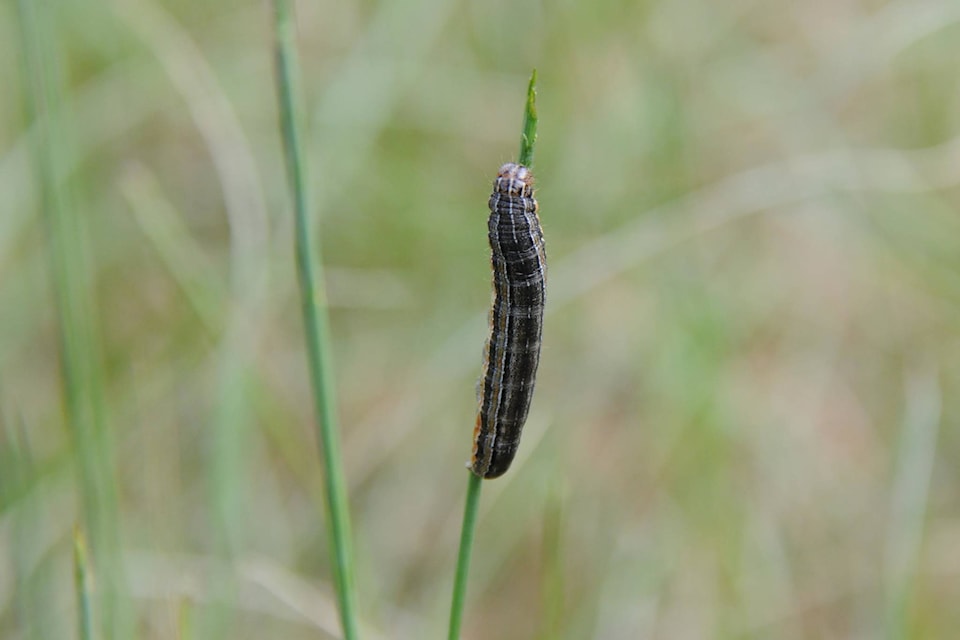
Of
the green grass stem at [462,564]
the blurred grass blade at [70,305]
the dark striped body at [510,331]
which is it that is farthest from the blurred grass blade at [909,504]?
the blurred grass blade at [70,305]

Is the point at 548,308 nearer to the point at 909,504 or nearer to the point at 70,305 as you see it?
the point at 909,504

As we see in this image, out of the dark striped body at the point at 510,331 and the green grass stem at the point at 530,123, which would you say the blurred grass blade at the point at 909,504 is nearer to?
the dark striped body at the point at 510,331

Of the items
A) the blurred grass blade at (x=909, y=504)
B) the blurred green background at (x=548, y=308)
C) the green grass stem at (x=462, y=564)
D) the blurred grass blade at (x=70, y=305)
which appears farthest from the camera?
the blurred green background at (x=548, y=308)

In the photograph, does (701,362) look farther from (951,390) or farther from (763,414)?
(951,390)

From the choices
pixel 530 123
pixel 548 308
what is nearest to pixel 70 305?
pixel 530 123

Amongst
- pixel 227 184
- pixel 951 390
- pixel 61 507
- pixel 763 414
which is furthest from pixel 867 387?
pixel 61 507

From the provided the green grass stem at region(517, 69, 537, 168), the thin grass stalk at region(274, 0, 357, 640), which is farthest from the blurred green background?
the green grass stem at region(517, 69, 537, 168)

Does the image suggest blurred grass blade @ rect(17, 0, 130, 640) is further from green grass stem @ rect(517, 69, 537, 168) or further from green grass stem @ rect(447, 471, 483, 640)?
green grass stem @ rect(517, 69, 537, 168)
